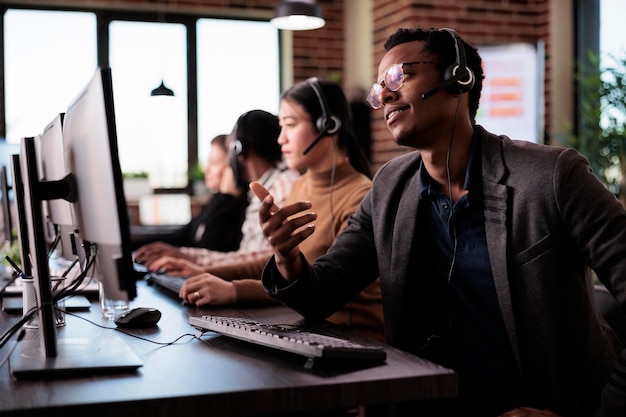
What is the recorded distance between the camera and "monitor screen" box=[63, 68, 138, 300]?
1.04 m

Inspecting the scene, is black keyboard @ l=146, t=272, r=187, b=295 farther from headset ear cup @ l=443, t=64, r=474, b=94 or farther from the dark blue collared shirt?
headset ear cup @ l=443, t=64, r=474, b=94

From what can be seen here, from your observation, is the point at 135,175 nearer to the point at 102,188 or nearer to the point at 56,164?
the point at 56,164

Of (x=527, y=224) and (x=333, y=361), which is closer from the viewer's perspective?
(x=333, y=361)

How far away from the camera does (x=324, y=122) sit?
2367 mm

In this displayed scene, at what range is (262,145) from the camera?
10.5ft

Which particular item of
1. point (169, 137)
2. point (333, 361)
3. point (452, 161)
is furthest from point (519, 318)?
point (169, 137)

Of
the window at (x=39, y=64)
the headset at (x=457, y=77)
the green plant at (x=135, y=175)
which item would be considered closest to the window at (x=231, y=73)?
the green plant at (x=135, y=175)

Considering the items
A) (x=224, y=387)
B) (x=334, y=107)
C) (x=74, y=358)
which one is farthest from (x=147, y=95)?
(x=224, y=387)

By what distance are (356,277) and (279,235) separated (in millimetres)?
352

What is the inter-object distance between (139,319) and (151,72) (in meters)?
4.99

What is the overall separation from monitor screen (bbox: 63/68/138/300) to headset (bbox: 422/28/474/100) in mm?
810

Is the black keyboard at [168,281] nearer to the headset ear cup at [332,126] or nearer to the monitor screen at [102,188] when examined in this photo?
the headset ear cup at [332,126]

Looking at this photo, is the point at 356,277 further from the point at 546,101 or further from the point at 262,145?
the point at 546,101

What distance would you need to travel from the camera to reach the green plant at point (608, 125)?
397 cm
